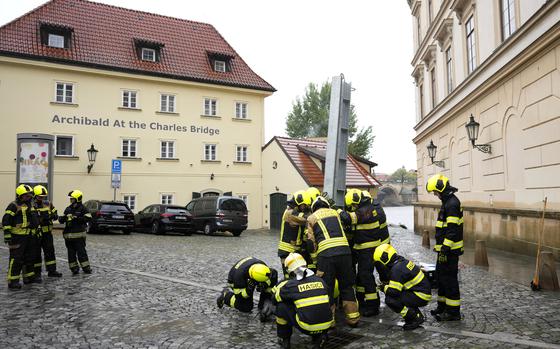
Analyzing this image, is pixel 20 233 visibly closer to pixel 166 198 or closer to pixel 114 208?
pixel 114 208

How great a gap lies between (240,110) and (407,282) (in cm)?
2499

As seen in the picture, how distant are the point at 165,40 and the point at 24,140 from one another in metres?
12.8

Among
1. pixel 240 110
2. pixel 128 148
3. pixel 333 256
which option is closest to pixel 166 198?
pixel 128 148

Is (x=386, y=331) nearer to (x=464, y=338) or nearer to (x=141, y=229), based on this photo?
(x=464, y=338)

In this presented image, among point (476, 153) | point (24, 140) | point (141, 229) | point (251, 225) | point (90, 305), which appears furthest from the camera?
point (251, 225)

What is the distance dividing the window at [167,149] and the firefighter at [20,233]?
1855cm

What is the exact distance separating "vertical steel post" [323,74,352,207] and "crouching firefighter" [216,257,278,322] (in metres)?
1.47

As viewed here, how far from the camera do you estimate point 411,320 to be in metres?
5.75

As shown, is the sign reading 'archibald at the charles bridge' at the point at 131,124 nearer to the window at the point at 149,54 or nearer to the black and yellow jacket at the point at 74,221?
the window at the point at 149,54

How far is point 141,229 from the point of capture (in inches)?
884

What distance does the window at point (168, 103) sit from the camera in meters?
27.3

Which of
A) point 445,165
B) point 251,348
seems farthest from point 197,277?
point 445,165

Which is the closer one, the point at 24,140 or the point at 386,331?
the point at 386,331

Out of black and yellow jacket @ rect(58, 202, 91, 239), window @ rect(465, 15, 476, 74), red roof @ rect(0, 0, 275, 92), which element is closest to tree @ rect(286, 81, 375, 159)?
red roof @ rect(0, 0, 275, 92)
